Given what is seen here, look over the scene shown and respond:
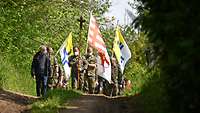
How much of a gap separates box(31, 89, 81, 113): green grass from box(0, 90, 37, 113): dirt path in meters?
0.42

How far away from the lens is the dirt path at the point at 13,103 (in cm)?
1479

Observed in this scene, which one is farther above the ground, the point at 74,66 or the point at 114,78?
the point at 74,66

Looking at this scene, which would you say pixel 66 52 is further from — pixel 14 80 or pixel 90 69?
pixel 14 80

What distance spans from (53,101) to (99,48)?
469 cm

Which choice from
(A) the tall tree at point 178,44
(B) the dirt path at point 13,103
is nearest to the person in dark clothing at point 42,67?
(B) the dirt path at point 13,103

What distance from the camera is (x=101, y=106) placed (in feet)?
47.1

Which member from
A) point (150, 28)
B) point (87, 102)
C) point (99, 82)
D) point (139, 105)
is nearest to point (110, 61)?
point (99, 82)

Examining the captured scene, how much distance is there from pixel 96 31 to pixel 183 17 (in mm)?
11665

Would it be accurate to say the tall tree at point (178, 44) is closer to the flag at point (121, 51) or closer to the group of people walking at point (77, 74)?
the group of people walking at point (77, 74)

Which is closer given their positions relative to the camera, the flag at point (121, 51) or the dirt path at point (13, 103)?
the dirt path at point (13, 103)

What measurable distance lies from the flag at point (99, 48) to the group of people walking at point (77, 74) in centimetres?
28

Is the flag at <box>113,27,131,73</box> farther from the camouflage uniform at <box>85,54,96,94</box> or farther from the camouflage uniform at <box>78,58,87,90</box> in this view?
the camouflage uniform at <box>78,58,87,90</box>

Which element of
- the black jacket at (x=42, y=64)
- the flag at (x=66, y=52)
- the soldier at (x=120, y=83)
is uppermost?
the flag at (x=66, y=52)

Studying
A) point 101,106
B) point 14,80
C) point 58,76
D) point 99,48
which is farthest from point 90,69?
point 101,106
